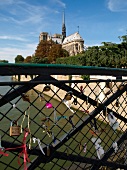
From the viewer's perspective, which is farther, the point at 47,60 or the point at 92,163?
the point at 47,60

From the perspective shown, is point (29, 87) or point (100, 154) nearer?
point (29, 87)

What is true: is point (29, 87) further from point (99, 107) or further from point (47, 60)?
point (47, 60)

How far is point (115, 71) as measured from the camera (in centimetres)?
155

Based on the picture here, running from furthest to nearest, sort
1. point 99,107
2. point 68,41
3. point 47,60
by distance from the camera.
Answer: point 68,41 → point 47,60 → point 99,107

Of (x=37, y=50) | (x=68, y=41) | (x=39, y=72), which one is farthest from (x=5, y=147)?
(x=68, y=41)

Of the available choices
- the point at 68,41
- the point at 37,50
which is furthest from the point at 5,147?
the point at 68,41

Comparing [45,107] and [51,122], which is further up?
[45,107]

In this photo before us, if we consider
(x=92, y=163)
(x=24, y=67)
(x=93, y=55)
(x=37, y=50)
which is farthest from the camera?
(x=37, y=50)

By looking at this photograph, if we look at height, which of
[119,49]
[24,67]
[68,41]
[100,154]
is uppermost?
[68,41]

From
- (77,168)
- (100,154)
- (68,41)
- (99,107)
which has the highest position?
(68,41)

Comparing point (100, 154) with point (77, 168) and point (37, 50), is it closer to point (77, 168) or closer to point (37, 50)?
point (77, 168)

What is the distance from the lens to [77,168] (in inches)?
69.1

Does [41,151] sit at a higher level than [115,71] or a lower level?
lower

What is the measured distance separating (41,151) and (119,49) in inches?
1014
